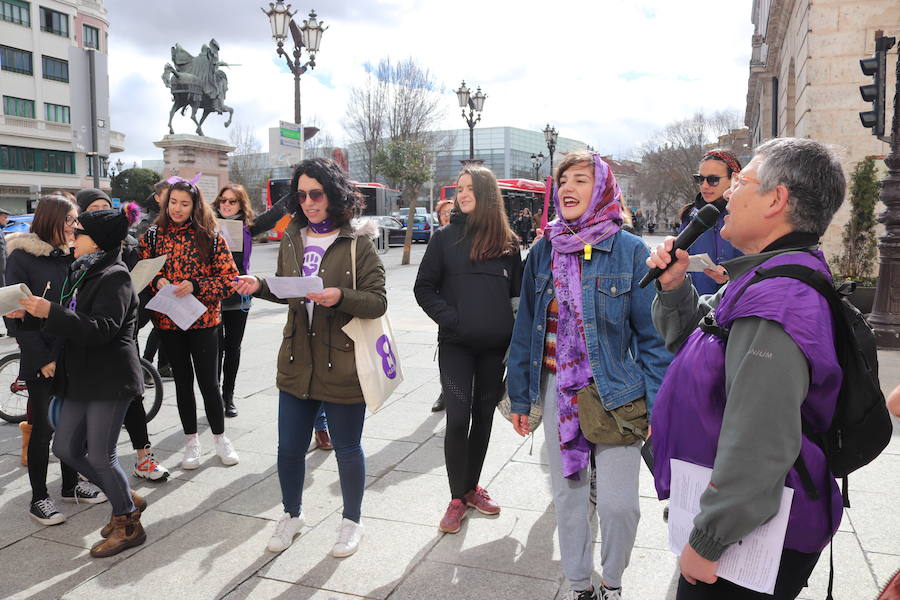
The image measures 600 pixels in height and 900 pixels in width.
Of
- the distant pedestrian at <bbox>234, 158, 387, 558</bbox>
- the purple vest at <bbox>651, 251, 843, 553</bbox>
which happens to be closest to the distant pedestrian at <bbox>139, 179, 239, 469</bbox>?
the distant pedestrian at <bbox>234, 158, 387, 558</bbox>

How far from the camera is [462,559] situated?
3309 millimetres

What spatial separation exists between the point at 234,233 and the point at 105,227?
9.08 feet

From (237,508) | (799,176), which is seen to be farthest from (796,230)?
(237,508)

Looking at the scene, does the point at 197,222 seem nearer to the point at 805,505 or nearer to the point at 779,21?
the point at 805,505

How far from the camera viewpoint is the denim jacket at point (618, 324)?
268cm

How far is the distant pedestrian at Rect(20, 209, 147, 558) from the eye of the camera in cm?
335

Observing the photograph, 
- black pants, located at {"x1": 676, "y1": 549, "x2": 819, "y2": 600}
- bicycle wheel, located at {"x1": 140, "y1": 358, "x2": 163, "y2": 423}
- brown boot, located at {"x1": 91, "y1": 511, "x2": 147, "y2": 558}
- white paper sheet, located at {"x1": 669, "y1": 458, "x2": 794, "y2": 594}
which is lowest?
brown boot, located at {"x1": 91, "y1": 511, "x2": 147, "y2": 558}

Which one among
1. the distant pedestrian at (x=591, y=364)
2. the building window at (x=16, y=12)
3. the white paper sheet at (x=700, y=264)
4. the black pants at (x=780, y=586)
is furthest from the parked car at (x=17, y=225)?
the building window at (x=16, y=12)

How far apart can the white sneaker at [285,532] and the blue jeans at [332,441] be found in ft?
0.40

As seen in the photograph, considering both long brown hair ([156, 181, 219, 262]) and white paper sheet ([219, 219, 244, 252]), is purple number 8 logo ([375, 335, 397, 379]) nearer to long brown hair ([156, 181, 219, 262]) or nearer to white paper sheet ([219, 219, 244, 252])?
long brown hair ([156, 181, 219, 262])

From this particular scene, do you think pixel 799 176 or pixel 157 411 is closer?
pixel 799 176

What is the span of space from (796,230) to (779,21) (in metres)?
18.1

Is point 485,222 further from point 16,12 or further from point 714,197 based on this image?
point 16,12

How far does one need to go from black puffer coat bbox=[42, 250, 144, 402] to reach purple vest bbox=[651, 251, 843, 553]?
106 inches
